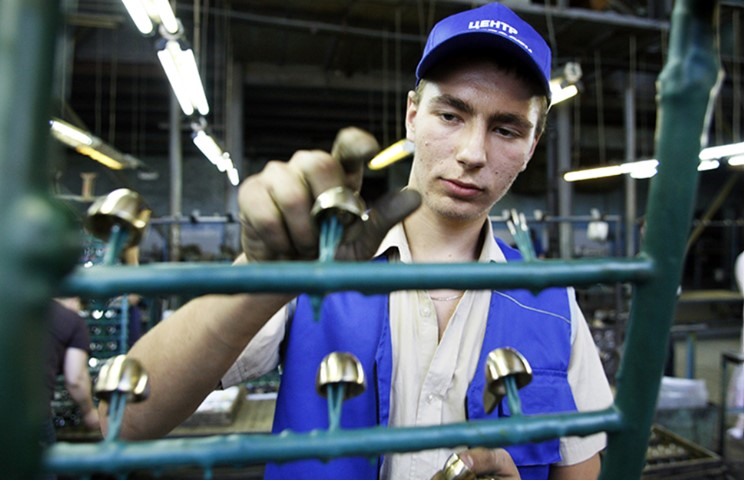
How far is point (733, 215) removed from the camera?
15.2 metres

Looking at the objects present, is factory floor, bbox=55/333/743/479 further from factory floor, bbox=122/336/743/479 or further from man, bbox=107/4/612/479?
man, bbox=107/4/612/479

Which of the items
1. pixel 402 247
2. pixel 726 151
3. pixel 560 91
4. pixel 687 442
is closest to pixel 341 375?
pixel 402 247

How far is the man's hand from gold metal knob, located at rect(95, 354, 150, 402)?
7.7 inches

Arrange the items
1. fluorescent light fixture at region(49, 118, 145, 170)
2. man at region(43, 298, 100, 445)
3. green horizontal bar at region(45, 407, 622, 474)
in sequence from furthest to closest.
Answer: fluorescent light fixture at region(49, 118, 145, 170) < man at region(43, 298, 100, 445) < green horizontal bar at region(45, 407, 622, 474)

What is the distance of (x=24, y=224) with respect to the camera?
33 cm

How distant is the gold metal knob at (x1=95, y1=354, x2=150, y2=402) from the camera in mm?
521

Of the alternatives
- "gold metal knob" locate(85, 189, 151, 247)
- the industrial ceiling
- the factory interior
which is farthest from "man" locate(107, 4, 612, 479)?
the industrial ceiling

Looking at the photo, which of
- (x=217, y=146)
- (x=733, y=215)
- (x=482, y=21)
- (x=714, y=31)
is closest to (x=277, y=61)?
(x=217, y=146)

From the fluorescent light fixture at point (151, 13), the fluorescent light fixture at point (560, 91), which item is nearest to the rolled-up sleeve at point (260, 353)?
the fluorescent light fixture at point (151, 13)

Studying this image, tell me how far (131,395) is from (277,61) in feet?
35.1

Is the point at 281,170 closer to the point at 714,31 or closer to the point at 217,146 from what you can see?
the point at 714,31

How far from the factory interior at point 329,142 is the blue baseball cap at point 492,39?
0.36m

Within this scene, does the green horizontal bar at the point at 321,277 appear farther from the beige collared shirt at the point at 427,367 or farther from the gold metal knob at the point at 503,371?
the beige collared shirt at the point at 427,367

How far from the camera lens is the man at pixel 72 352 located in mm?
3057
